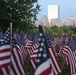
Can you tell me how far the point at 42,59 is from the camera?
24.7ft

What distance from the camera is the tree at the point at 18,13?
155ft

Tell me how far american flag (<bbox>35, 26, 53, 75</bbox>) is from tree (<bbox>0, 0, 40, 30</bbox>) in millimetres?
38958

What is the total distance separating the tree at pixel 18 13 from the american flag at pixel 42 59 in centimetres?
3896

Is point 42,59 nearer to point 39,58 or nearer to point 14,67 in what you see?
point 39,58

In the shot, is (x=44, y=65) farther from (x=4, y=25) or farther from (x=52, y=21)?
(x=52, y=21)

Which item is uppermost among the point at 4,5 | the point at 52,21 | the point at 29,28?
the point at 4,5

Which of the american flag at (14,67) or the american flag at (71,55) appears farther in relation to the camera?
the american flag at (71,55)

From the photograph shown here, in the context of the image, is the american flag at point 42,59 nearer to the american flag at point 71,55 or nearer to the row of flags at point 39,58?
the row of flags at point 39,58

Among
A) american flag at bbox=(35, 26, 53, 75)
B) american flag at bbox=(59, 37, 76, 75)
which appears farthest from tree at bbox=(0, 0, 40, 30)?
american flag at bbox=(35, 26, 53, 75)

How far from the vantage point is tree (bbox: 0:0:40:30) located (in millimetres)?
47344

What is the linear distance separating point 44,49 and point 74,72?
4.59m

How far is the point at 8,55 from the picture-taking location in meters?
9.52

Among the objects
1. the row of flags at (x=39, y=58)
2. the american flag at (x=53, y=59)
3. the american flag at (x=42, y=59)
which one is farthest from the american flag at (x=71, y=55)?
the american flag at (x=42, y=59)

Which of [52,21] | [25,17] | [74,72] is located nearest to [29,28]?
[25,17]
